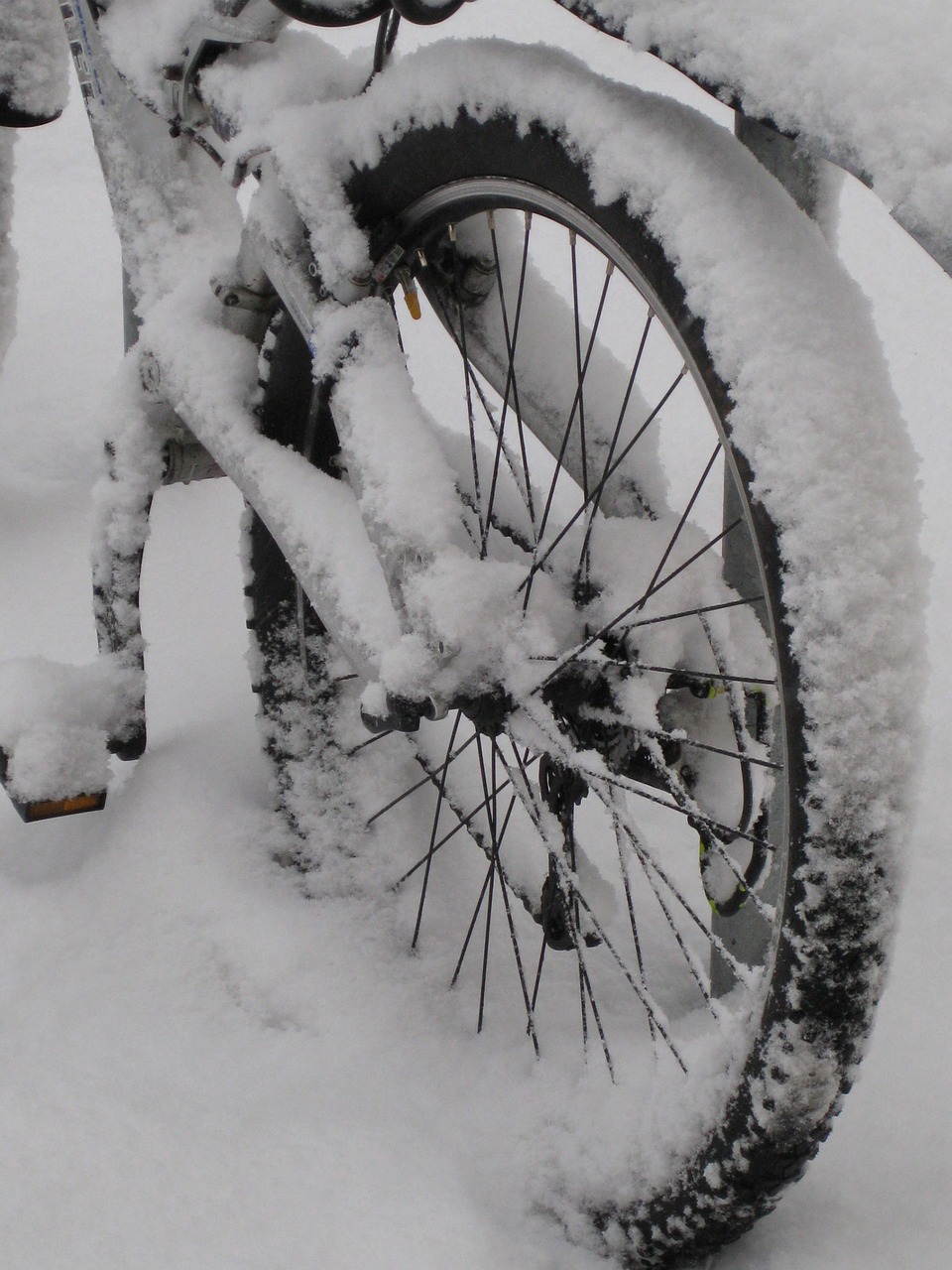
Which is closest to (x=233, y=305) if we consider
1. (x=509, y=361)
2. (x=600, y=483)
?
(x=509, y=361)

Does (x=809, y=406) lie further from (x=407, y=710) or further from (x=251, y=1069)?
(x=251, y=1069)

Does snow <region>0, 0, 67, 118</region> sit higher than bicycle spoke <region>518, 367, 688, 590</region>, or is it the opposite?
snow <region>0, 0, 67, 118</region>

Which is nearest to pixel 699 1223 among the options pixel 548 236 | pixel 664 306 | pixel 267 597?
pixel 664 306

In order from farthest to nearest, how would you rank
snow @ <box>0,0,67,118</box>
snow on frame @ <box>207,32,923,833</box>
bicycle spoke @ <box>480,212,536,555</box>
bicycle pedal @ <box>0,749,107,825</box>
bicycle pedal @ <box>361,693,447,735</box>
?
snow @ <box>0,0,67,118</box>
bicycle pedal @ <box>0,749,107,825</box>
bicycle spoke @ <box>480,212,536,555</box>
bicycle pedal @ <box>361,693,447,735</box>
snow on frame @ <box>207,32,923,833</box>

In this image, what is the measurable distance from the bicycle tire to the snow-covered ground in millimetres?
97

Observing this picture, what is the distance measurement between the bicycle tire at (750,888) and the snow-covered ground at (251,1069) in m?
0.10

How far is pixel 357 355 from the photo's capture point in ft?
3.44

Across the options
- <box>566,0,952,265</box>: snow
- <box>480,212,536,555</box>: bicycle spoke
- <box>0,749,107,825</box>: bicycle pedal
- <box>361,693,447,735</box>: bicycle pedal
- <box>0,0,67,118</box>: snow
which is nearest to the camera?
<box>566,0,952,265</box>: snow

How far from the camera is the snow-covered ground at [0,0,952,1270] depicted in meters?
0.96

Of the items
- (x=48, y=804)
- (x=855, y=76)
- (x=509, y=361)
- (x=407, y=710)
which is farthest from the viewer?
(x=48, y=804)

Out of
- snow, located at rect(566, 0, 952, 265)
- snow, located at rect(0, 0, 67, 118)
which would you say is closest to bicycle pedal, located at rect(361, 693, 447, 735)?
snow, located at rect(566, 0, 952, 265)

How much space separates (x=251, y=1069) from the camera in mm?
1132

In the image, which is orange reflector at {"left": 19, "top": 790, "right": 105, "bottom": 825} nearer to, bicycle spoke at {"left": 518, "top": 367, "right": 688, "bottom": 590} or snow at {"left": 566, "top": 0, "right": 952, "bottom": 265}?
bicycle spoke at {"left": 518, "top": 367, "right": 688, "bottom": 590}

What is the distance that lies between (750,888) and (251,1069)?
0.50 metres
